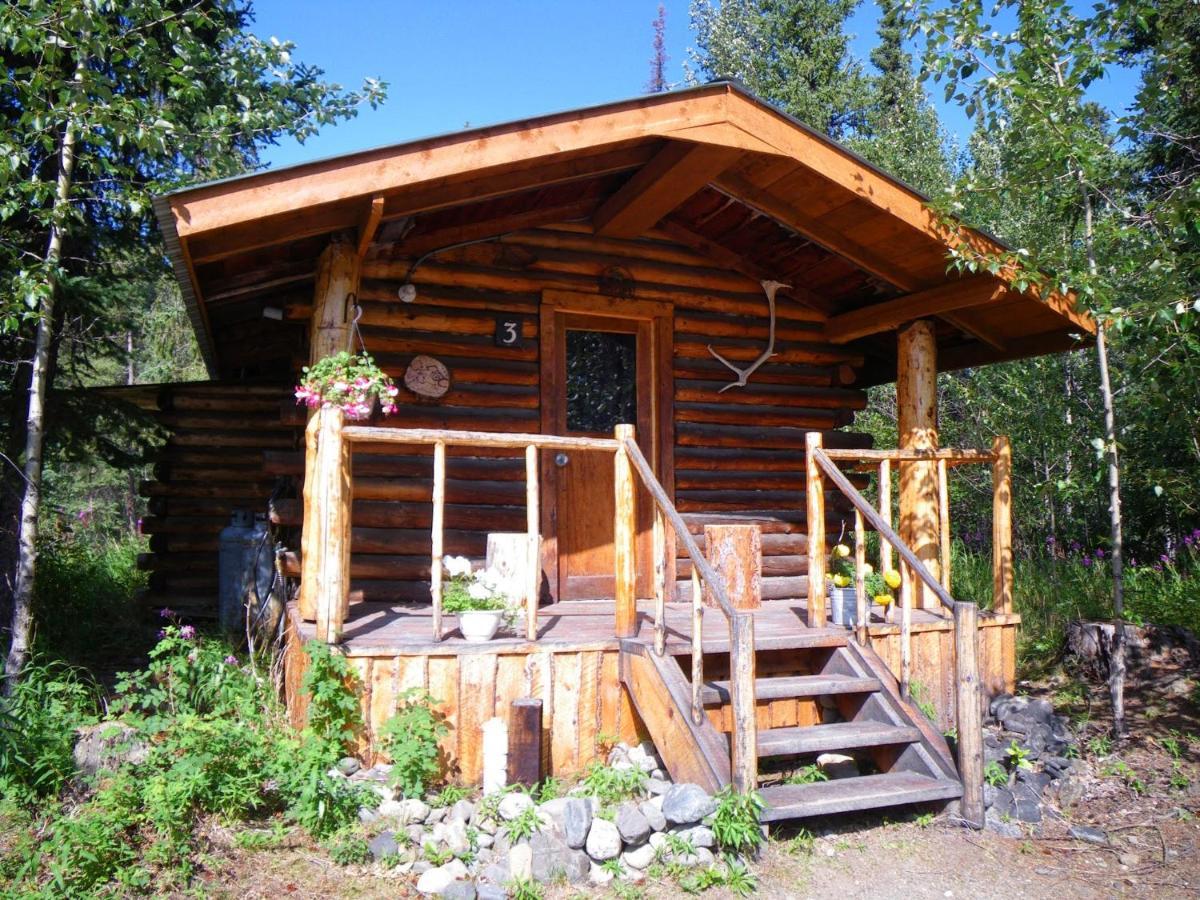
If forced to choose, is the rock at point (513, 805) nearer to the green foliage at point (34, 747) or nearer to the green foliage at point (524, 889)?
the green foliage at point (524, 889)

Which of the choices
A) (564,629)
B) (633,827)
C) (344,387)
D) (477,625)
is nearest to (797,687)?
(633,827)

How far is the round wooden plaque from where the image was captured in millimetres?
6867

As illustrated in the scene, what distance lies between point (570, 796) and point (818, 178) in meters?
4.59

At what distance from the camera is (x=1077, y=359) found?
14531mm

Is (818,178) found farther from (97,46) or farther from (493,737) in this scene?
(97,46)

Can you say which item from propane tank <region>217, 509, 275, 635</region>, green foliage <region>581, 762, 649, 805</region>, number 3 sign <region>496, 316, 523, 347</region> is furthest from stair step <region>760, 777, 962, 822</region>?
propane tank <region>217, 509, 275, 635</region>

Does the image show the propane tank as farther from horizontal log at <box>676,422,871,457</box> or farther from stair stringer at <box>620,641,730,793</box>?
stair stringer at <box>620,641,730,793</box>

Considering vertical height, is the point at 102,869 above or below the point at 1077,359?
below

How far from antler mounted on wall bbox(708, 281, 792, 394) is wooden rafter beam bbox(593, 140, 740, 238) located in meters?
1.29

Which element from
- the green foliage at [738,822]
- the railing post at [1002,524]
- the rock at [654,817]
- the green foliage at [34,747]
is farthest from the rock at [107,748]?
the railing post at [1002,524]

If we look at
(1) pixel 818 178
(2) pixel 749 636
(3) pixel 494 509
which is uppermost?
(1) pixel 818 178

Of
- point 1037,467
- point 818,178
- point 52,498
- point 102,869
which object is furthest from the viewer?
point 52,498

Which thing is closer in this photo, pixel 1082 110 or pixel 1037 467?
pixel 1082 110

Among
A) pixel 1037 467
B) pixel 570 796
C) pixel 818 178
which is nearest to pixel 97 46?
pixel 818 178
